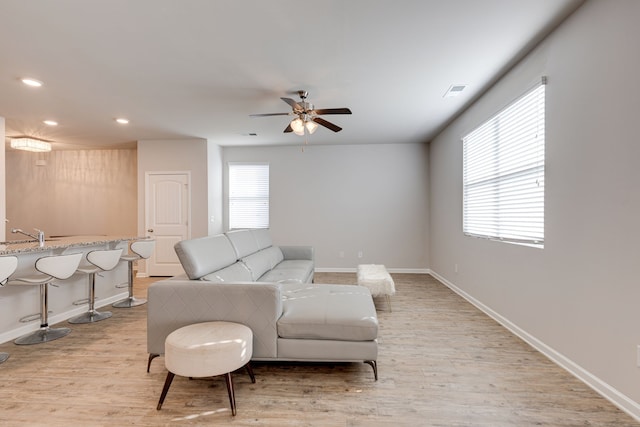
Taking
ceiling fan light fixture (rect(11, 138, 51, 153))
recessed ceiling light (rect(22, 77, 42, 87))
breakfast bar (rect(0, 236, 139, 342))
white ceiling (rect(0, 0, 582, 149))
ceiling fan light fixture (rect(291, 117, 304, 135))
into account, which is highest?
white ceiling (rect(0, 0, 582, 149))

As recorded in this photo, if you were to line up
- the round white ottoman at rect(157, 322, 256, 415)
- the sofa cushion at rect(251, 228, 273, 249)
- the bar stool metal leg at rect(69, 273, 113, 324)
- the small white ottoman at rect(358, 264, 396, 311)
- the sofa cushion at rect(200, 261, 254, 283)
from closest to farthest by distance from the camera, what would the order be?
the round white ottoman at rect(157, 322, 256, 415) < the sofa cushion at rect(200, 261, 254, 283) < the bar stool metal leg at rect(69, 273, 113, 324) < the small white ottoman at rect(358, 264, 396, 311) < the sofa cushion at rect(251, 228, 273, 249)

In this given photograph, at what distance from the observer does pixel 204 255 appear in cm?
260

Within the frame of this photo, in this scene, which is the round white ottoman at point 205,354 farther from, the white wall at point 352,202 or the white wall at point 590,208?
the white wall at point 352,202

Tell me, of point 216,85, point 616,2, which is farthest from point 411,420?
point 216,85

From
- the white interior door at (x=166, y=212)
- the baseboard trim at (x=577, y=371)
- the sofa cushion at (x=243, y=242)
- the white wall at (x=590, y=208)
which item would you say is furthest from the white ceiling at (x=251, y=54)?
the baseboard trim at (x=577, y=371)

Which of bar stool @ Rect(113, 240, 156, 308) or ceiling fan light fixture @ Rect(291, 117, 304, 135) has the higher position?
→ ceiling fan light fixture @ Rect(291, 117, 304, 135)

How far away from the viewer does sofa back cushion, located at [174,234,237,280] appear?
2.37 m

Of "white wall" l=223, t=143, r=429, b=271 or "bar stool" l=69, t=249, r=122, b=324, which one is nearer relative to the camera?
"bar stool" l=69, t=249, r=122, b=324

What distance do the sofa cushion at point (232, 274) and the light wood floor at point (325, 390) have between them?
762 mm

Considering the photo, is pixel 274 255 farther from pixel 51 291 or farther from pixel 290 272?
pixel 51 291

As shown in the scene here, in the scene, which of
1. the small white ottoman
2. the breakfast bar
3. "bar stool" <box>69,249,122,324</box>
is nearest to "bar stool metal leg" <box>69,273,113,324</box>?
"bar stool" <box>69,249,122,324</box>

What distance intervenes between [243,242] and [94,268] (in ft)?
5.64

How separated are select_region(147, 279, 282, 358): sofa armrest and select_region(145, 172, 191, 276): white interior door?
12.4 ft

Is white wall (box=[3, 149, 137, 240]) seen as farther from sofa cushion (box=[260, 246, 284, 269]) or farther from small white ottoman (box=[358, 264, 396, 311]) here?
small white ottoman (box=[358, 264, 396, 311])
